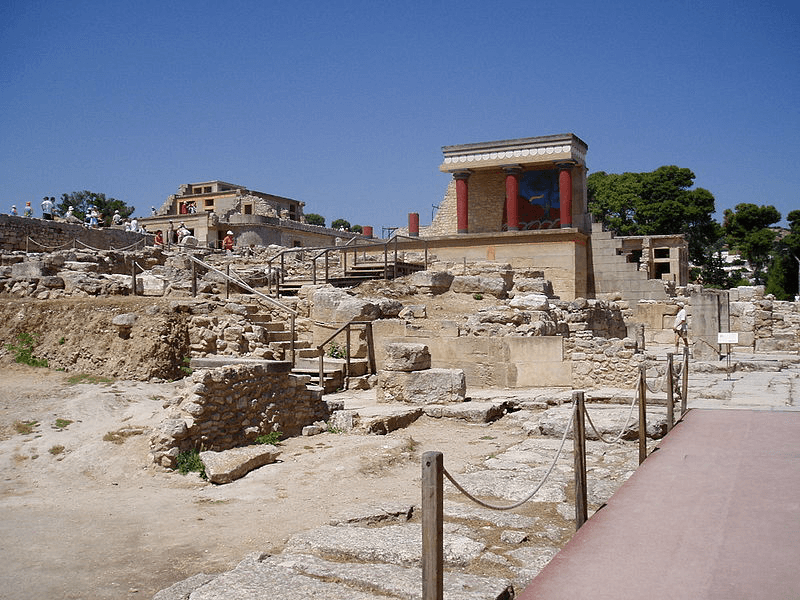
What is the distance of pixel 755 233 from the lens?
51250 millimetres

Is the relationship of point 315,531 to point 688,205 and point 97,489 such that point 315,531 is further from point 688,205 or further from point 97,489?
point 688,205

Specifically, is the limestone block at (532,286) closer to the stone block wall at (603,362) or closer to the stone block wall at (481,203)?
the stone block wall at (603,362)

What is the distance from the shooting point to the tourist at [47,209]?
2406 cm

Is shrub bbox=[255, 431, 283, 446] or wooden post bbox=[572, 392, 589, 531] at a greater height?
wooden post bbox=[572, 392, 589, 531]

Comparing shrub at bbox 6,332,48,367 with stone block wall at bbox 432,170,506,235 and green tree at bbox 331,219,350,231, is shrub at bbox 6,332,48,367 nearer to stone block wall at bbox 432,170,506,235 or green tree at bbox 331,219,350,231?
stone block wall at bbox 432,170,506,235

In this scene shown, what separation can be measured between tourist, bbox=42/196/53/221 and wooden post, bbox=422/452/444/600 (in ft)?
79.4

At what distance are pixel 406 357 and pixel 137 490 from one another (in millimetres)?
5134

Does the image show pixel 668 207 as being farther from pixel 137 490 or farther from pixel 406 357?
pixel 137 490

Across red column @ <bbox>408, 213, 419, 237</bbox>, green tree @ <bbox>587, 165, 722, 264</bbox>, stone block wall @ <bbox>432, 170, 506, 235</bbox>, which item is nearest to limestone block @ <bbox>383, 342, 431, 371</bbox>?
stone block wall @ <bbox>432, 170, 506, 235</bbox>

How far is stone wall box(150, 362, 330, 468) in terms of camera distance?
779 centimetres

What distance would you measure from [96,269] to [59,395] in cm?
857

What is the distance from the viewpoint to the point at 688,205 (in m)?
47.7

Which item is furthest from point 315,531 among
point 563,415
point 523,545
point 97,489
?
point 563,415

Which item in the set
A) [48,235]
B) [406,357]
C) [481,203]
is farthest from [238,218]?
[406,357]
